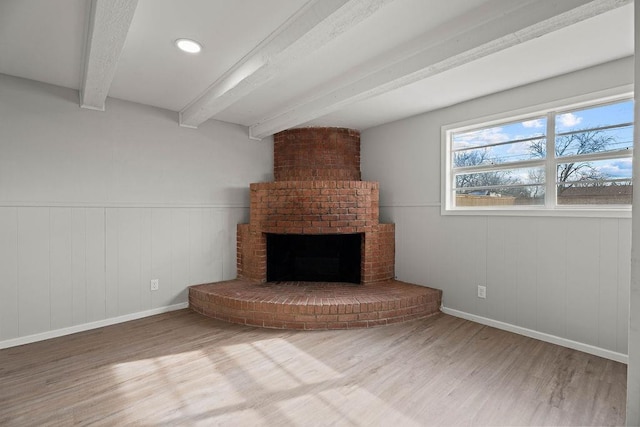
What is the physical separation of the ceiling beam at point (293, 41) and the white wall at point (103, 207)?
3.69 feet

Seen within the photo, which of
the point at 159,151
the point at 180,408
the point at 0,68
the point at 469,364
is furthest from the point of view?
the point at 159,151

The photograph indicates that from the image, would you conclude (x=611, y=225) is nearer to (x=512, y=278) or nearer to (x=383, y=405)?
(x=512, y=278)

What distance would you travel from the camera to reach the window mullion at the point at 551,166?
2.93 metres

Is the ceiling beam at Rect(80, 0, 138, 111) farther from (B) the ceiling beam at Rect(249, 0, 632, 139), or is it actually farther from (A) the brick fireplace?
(A) the brick fireplace

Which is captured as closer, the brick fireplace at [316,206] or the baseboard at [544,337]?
the baseboard at [544,337]

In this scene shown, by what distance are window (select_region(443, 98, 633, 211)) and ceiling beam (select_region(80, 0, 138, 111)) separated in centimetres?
322

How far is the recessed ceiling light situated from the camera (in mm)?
2215

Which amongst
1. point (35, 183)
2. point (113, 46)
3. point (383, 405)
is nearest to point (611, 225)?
point (383, 405)

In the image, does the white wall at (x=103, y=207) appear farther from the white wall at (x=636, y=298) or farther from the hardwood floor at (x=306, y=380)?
the white wall at (x=636, y=298)

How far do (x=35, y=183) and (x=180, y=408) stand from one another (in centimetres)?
249

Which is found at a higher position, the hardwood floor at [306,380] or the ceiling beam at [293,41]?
the ceiling beam at [293,41]

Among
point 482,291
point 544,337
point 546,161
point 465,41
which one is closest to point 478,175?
point 546,161

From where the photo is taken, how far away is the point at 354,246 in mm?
4105

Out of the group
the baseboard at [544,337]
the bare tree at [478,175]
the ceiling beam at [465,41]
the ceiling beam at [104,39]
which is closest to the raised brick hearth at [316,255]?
the baseboard at [544,337]
